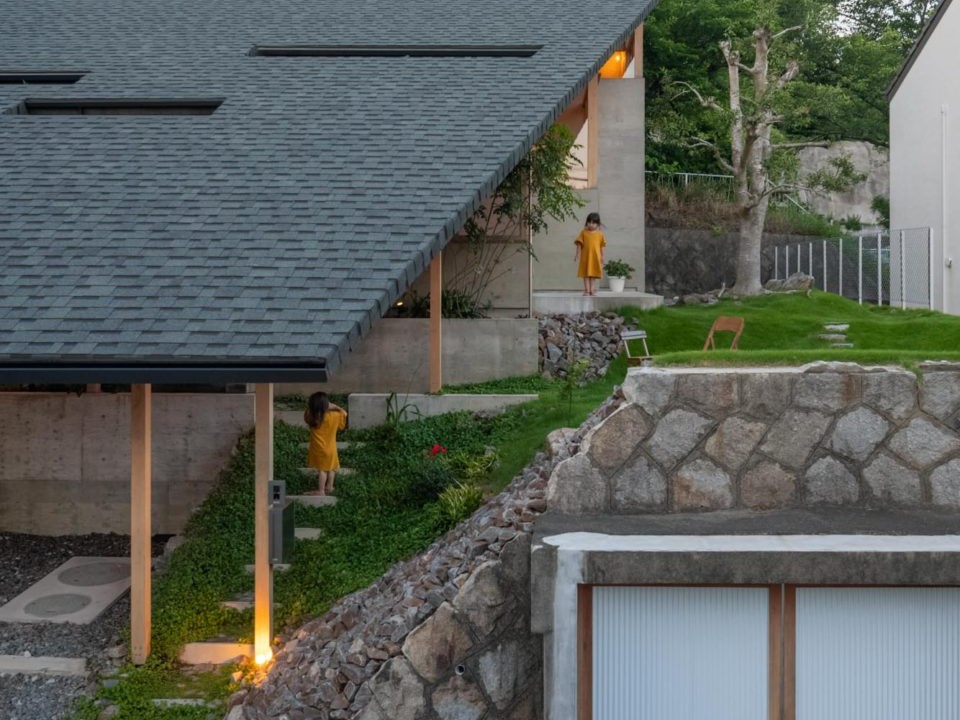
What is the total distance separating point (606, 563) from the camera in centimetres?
584

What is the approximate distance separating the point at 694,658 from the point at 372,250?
4100mm

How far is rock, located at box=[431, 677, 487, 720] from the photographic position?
6.39m

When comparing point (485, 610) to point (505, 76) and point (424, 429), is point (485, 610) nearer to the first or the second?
point (424, 429)

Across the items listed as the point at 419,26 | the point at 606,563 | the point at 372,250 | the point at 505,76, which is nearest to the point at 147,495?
the point at 372,250

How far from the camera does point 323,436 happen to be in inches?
413

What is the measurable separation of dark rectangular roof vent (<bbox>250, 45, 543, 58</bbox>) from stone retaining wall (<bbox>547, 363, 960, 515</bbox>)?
821 centimetres

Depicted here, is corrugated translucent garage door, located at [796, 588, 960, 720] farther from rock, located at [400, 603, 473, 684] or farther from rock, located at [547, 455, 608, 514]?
rock, located at [400, 603, 473, 684]

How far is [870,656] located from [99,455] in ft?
27.8

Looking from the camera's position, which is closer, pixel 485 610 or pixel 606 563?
pixel 606 563

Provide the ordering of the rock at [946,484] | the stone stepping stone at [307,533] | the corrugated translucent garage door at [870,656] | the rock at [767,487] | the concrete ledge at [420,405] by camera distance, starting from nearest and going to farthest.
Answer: the corrugated translucent garage door at [870,656] → the rock at [946,484] → the rock at [767,487] → the stone stepping stone at [307,533] → the concrete ledge at [420,405]

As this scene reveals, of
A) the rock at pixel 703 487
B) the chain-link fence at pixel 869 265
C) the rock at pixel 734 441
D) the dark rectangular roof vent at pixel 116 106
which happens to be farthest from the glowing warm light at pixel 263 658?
the chain-link fence at pixel 869 265

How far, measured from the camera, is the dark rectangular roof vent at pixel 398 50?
13922 mm

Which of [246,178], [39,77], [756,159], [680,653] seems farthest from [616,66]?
[680,653]

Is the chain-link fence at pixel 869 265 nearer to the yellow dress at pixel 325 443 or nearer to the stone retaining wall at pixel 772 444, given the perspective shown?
the yellow dress at pixel 325 443
